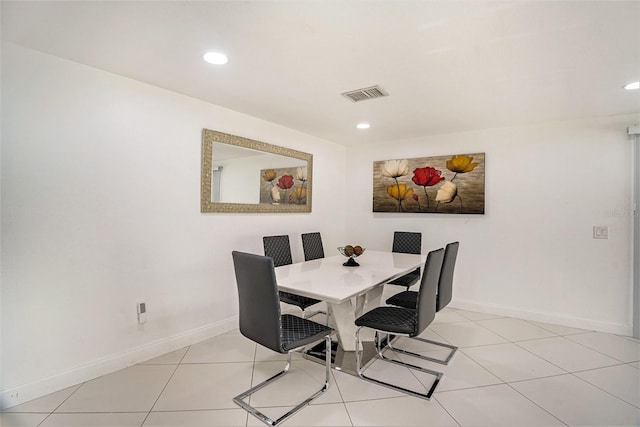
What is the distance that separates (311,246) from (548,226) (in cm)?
272

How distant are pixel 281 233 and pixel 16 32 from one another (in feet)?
9.05

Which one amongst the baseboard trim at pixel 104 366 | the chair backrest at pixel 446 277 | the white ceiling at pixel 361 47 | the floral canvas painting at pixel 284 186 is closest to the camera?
the white ceiling at pixel 361 47

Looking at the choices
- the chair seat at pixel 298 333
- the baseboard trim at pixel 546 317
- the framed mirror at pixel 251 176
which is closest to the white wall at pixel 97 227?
the framed mirror at pixel 251 176

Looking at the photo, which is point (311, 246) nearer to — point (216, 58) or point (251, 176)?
point (251, 176)

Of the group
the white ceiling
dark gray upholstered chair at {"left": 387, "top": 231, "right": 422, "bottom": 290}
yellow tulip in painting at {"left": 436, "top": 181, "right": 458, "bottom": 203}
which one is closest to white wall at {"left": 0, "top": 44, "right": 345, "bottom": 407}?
the white ceiling

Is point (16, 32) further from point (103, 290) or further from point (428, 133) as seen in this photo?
point (428, 133)

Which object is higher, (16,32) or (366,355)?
(16,32)

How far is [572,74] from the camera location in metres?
2.33

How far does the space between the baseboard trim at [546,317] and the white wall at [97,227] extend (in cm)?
296

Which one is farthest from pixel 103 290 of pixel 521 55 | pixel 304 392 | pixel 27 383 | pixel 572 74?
pixel 572 74

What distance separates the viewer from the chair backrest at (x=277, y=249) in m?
3.25

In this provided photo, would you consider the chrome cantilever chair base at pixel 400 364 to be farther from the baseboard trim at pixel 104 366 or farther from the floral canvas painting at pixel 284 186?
the floral canvas painting at pixel 284 186

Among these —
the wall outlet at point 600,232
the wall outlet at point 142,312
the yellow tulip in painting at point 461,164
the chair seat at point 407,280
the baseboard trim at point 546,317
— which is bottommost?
the baseboard trim at point 546,317

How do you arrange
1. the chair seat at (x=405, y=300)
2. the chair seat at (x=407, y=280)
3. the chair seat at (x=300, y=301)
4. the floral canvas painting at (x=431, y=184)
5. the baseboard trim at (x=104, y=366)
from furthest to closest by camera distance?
the floral canvas painting at (x=431, y=184) < the chair seat at (x=407, y=280) < the chair seat at (x=405, y=300) < the chair seat at (x=300, y=301) < the baseboard trim at (x=104, y=366)
